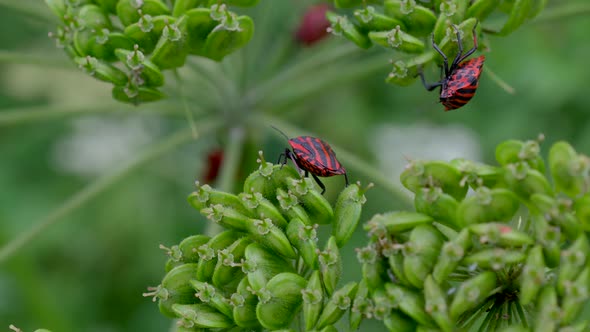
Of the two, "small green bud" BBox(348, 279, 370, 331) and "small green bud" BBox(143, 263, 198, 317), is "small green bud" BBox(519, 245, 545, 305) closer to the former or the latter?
"small green bud" BBox(348, 279, 370, 331)

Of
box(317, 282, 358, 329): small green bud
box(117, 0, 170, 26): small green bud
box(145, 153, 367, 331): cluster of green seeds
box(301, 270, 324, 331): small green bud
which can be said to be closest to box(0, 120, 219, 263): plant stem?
box(117, 0, 170, 26): small green bud

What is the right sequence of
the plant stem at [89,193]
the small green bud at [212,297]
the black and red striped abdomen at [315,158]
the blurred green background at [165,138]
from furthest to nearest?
the blurred green background at [165,138] → the plant stem at [89,193] → the black and red striped abdomen at [315,158] → the small green bud at [212,297]

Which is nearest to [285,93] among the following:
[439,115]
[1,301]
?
[439,115]

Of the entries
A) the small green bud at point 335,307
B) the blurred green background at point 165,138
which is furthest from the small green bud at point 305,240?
the blurred green background at point 165,138

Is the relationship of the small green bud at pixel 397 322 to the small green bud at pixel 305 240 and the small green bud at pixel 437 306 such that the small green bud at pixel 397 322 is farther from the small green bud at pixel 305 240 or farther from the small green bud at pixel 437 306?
the small green bud at pixel 305 240

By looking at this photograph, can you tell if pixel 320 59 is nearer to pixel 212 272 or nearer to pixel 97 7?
pixel 97 7

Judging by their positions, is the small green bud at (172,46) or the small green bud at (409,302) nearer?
the small green bud at (409,302)
